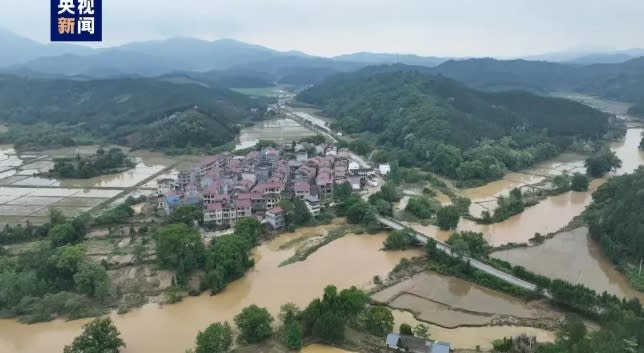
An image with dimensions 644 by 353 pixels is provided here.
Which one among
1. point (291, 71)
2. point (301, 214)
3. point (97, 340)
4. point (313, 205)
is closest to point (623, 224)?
point (313, 205)

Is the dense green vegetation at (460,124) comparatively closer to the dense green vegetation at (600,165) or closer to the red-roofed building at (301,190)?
the dense green vegetation at (600,165)

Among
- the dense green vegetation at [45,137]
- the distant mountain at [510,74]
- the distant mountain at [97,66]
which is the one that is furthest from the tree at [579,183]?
the distant mountain at [97,66]

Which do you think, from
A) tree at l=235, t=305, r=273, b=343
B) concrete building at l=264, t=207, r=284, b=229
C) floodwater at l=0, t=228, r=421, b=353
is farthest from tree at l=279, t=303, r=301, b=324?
concrete building at l=264, t=207, r=284, b=229

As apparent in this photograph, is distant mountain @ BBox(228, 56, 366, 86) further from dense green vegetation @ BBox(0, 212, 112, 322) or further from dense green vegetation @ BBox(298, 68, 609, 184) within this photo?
dense green vegetation @ BBox(0, 212, 112, 322)

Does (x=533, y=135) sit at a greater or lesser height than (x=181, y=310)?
greater

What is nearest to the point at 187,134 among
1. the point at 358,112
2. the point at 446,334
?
the point at 358,112

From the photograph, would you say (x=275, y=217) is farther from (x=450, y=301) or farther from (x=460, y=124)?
(x=460, y=124)

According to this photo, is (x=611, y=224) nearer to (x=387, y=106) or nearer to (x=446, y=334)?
(x=446, y=334)
